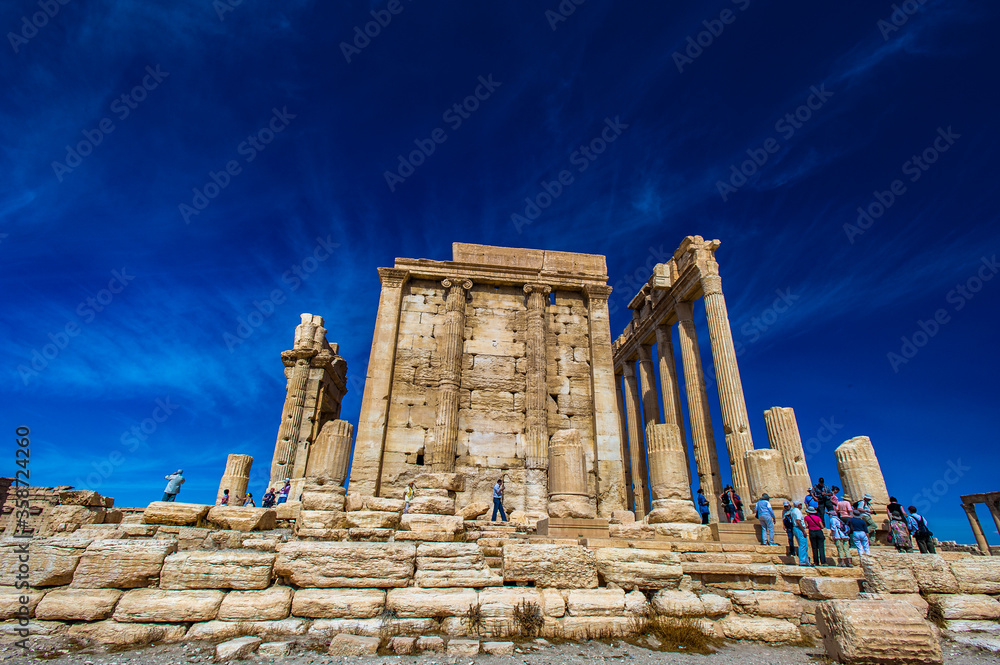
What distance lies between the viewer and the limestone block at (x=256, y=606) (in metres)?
6.32

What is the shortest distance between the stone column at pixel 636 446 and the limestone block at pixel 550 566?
787 inches

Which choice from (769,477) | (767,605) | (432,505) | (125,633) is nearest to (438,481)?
(432,505)

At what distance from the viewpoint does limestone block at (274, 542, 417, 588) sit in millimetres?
6855

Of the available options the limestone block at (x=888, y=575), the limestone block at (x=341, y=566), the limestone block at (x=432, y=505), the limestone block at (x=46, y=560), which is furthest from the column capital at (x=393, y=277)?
the limestone block at (x=888, y=575)

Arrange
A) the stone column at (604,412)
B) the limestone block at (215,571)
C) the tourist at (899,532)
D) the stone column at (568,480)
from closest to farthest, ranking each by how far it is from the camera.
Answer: the limestone block at (215,571)
the stone column at (568,480)
the tourist at (899,532)
the stone column at (604,412)

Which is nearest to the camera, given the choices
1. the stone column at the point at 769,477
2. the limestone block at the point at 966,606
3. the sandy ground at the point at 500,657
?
the sandy ground at the point at 500,657

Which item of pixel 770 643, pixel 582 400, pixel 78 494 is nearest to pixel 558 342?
pixel 582 400

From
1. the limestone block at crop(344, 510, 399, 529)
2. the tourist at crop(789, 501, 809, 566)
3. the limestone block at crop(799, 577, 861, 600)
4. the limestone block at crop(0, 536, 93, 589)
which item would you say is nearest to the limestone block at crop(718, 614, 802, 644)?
the limestone block at crop(799, 577, 861, 600)

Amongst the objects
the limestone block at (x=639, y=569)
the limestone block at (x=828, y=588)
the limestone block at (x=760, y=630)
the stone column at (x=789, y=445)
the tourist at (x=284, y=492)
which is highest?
the stone column at (x=789, y=445)

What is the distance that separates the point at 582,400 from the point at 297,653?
12893mm

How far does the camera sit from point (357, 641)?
5.97m

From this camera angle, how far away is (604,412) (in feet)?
55.8

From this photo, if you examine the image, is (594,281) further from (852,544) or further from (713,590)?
(713,590)

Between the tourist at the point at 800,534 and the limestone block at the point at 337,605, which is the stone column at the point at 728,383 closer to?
the tourist at the point at 800,534
